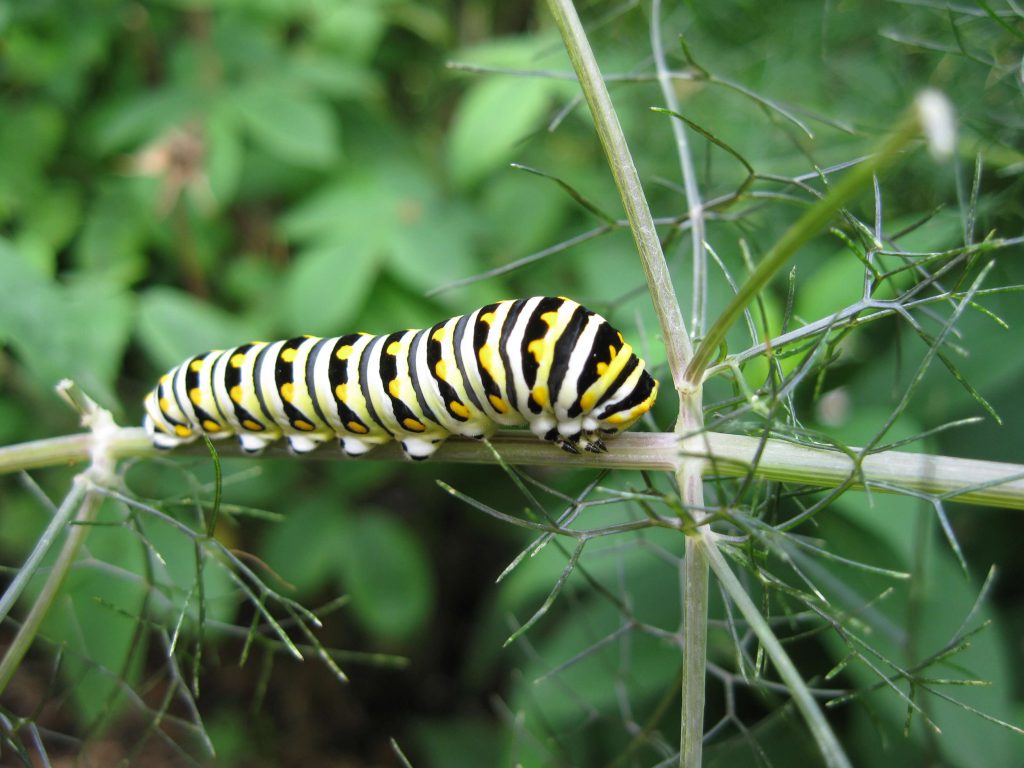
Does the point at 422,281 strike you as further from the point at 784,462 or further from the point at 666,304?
the point at 784,462

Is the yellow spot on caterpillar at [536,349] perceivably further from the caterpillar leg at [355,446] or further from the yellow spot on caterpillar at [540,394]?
the caterpillar leg at [355,446]

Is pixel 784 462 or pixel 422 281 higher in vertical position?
pixel 422 281

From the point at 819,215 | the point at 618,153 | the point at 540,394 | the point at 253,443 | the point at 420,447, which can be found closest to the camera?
the point at 819,215

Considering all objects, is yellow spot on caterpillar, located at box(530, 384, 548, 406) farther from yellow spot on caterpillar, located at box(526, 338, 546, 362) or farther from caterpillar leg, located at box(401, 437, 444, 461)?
caterpillar leg, located at box(401, 437, 444, 461)

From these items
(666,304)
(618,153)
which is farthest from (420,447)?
(618,153)

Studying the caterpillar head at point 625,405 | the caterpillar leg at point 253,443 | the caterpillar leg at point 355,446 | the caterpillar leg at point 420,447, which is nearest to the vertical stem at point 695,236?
the caterpillar head at point 625,405

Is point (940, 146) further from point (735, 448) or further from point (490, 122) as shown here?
point (490, 122)
